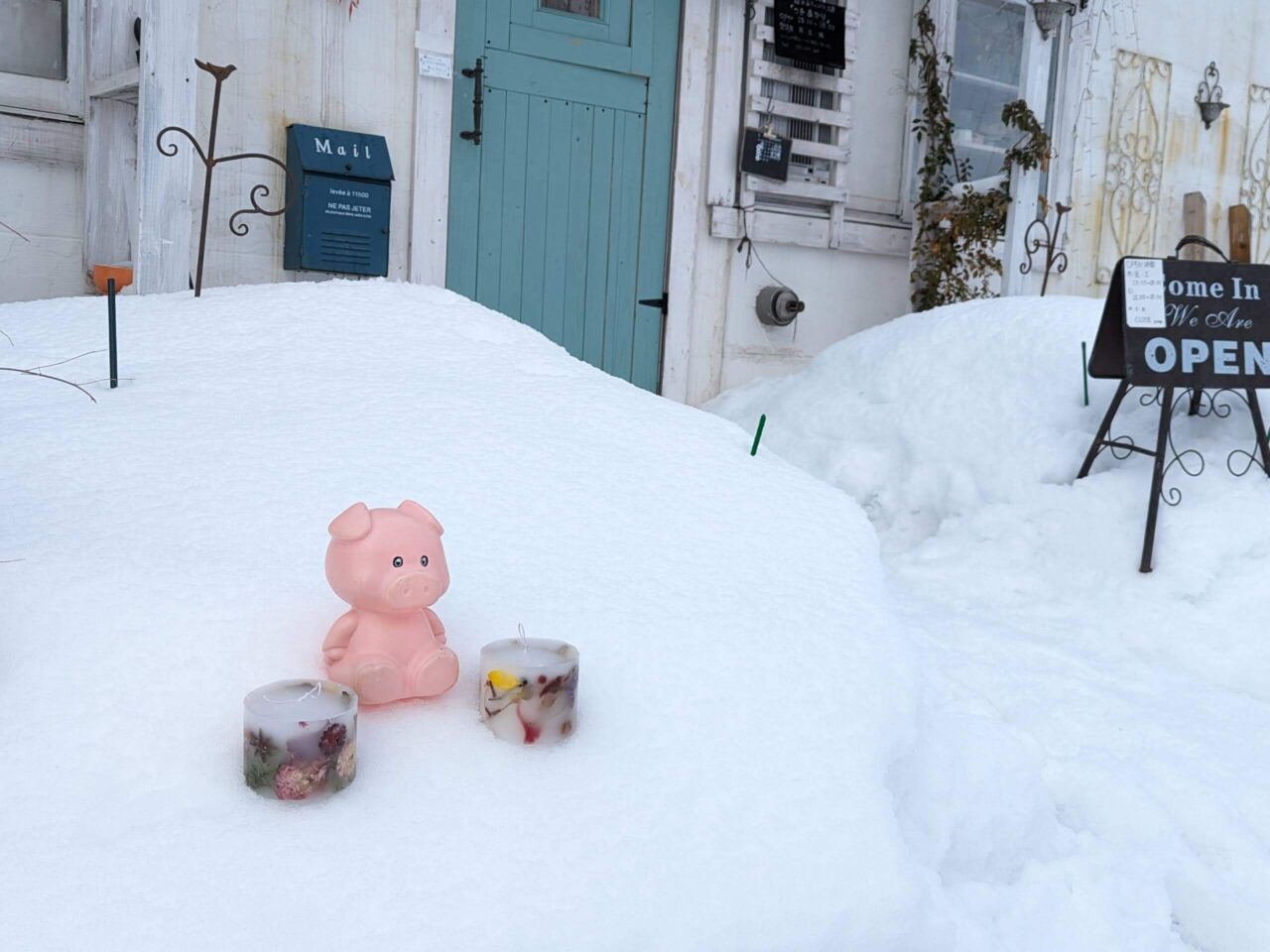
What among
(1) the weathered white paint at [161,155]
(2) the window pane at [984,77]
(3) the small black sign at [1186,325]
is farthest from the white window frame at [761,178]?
(1) the weathered white paint at [161,155]

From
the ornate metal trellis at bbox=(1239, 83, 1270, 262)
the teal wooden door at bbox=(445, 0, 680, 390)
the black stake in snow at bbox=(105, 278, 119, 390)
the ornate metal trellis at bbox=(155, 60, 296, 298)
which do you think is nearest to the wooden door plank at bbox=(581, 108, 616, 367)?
the teal wooden door at bbox=(445, 0, 680, 390)

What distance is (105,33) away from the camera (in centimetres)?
365

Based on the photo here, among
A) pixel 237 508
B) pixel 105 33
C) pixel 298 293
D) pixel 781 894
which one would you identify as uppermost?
pixel 105 33

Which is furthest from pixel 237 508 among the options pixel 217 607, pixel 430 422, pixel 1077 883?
pixel 1077 883

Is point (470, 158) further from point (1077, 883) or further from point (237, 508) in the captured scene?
point (1077, 883)

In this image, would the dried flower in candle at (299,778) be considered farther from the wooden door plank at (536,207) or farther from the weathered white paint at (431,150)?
the wooden door plank at (536,207)

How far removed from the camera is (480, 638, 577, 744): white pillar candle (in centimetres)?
147

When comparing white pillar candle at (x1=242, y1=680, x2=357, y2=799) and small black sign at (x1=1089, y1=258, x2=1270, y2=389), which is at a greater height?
small black sign at (x1=1089, y1=258, x2=1270, y2=389)

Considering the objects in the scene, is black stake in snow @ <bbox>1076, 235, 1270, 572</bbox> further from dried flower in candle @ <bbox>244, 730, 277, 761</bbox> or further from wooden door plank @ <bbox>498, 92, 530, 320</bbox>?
dried flower in candle @ <bbox>244, 730, 277, 761</bbox>

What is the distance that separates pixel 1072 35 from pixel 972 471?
2731 millimetres

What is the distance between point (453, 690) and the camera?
5.23ft

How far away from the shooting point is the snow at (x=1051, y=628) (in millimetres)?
1987

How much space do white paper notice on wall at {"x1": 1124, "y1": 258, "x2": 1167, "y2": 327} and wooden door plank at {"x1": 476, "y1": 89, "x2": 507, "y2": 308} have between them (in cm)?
229

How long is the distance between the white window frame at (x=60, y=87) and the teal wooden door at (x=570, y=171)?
4.22 feet
